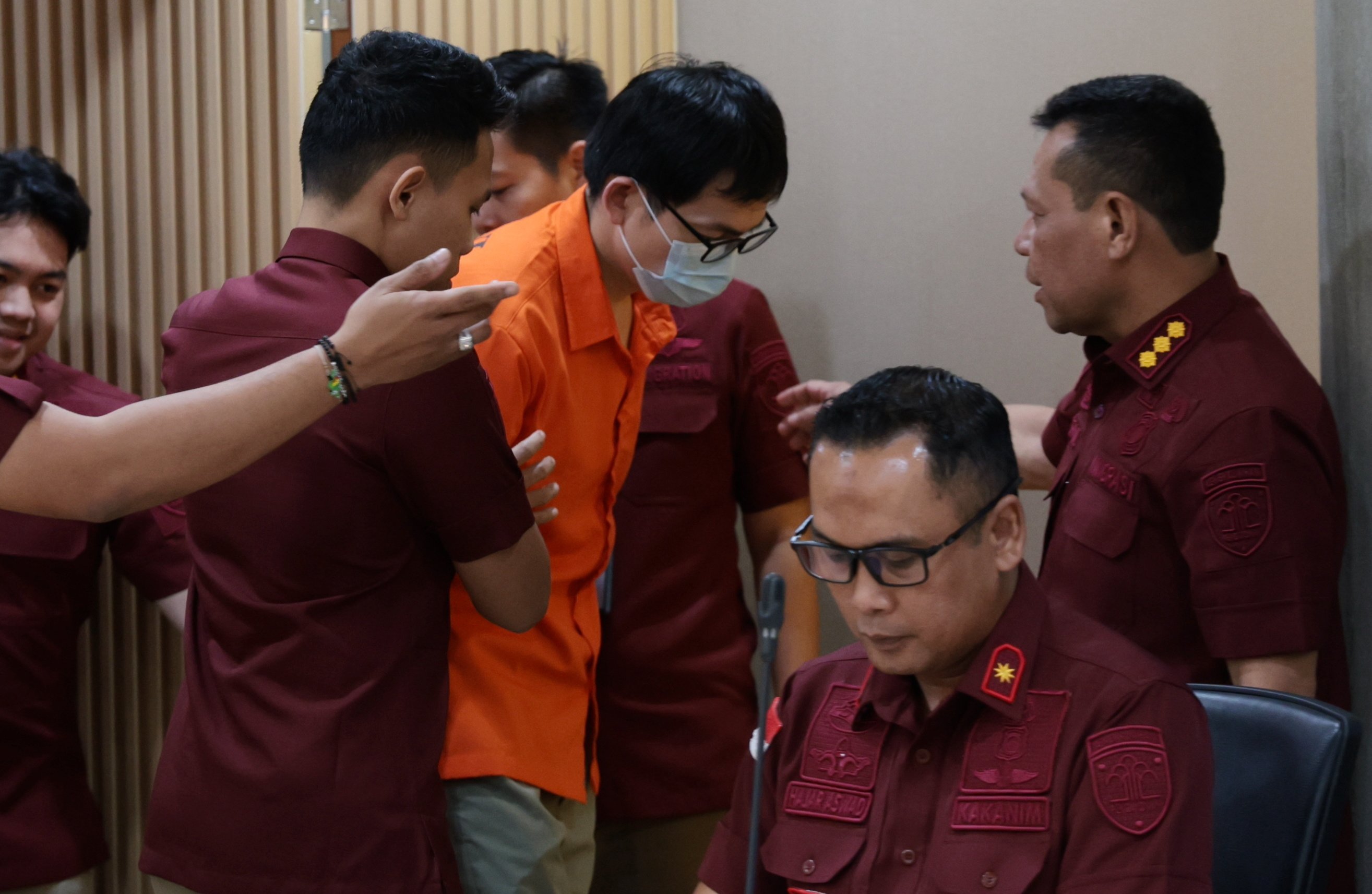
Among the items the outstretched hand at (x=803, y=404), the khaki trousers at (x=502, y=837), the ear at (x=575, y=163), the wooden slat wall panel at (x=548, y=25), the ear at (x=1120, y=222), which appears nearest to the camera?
the khaki trousers at (x=502, y=837)

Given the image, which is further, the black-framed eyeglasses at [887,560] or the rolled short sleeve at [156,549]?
the rolled short sleeve at [156,549]

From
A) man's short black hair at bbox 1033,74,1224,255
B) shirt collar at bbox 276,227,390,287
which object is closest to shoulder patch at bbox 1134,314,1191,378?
man's short black hair at bbox 1033,74,1224,255

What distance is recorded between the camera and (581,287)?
7.22 ft

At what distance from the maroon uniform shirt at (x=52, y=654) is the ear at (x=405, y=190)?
1.22 meters

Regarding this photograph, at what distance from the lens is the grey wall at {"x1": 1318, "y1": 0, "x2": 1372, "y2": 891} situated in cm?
223

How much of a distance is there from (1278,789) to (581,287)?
1.22 metres

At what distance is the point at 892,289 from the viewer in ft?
10.5

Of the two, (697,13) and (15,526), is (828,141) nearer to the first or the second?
(697,13)

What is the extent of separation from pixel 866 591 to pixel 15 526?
1758 millimetres

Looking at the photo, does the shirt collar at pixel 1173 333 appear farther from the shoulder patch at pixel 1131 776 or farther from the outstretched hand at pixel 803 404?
the shoulder patch at pixel 1131 776

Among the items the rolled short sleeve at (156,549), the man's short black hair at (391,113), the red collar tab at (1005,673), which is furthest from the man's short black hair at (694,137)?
the rolled short sleeve at (156,549)

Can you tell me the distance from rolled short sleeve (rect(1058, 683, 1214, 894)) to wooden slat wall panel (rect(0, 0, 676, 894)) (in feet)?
7.03

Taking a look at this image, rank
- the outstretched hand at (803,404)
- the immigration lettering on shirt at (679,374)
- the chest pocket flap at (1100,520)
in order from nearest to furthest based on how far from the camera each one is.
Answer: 1. the chest pocket flap at (1100,520)
2. the outstretched hand at (803,404)
3. the immigration lettering on shirt at (679,374)

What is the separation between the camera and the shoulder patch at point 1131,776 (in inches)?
60.4
